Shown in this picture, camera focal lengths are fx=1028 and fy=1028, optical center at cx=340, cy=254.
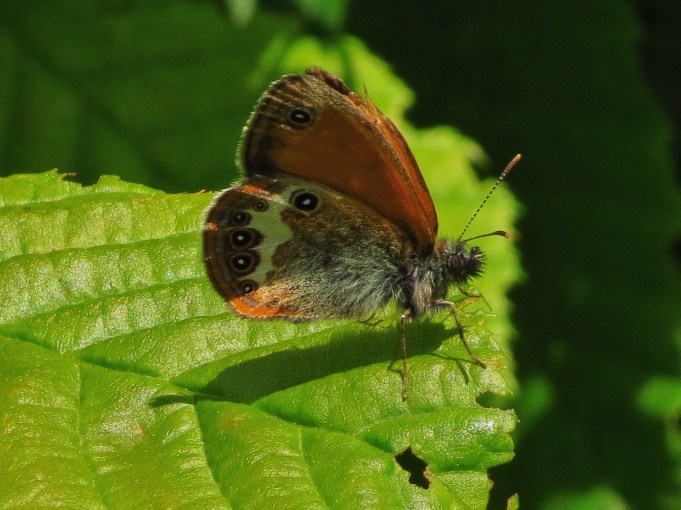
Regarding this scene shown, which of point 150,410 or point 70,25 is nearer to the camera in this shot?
point 150,410

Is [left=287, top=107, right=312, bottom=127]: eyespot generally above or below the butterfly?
above

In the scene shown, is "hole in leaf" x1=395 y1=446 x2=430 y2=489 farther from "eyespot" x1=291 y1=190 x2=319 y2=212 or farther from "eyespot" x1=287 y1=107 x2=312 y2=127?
"eyespot" x1=287 y1=107 x2=312 y2=127

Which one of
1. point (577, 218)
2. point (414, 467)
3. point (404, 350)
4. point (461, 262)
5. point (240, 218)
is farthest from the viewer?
point (577, 218)

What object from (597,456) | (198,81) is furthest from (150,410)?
(597,456)

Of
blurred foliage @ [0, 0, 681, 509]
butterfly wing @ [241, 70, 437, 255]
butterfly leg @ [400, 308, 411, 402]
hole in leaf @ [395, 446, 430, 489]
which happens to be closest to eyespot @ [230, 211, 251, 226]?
butterfly wing @ [241, 70, 437, 255]

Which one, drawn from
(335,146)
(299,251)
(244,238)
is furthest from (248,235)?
(335,146)

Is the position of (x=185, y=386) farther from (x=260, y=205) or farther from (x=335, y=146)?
(x=335, y=146)

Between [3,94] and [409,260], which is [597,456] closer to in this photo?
[409,260]
